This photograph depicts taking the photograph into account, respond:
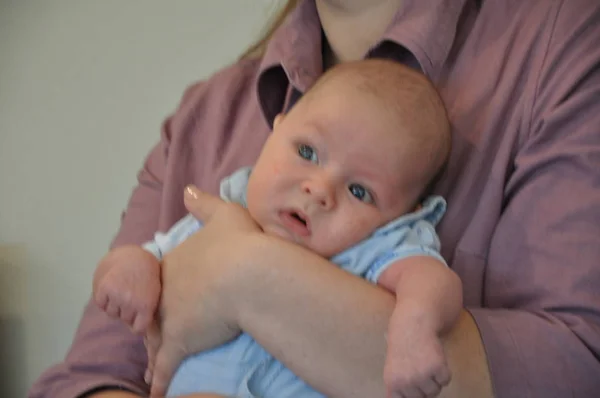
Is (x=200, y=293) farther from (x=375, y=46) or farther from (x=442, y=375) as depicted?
(x=375, y=46)

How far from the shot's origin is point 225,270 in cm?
64

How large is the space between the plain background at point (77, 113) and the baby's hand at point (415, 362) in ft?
3.50

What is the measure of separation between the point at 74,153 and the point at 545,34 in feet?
3.90

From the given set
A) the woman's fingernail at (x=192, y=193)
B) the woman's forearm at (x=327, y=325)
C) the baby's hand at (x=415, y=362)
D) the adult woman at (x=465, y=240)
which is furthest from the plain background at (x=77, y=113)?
the baby's hand at (x=415, y=362)

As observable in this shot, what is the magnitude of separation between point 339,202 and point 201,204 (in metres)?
0.20

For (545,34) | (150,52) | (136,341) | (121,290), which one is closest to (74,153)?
(150,52)

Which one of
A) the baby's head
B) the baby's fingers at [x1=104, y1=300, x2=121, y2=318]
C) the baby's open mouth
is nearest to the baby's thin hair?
the baby's head

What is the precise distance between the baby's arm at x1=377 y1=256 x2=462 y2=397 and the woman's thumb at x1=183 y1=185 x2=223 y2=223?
0.88ft

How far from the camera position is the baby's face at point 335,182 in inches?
26.7

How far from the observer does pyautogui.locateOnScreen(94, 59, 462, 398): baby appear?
650 mm

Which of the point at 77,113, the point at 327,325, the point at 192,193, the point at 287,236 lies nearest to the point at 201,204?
the point at 192,193

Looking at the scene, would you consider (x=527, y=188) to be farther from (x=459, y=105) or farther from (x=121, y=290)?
(x=121, y=290)

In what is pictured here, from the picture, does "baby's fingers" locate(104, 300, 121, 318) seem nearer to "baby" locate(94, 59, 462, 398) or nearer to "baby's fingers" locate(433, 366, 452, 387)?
"baby" locate(94, 59, 462, 398)

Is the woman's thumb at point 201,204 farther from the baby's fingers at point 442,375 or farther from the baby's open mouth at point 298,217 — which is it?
the baby's fingers at point 442,375
